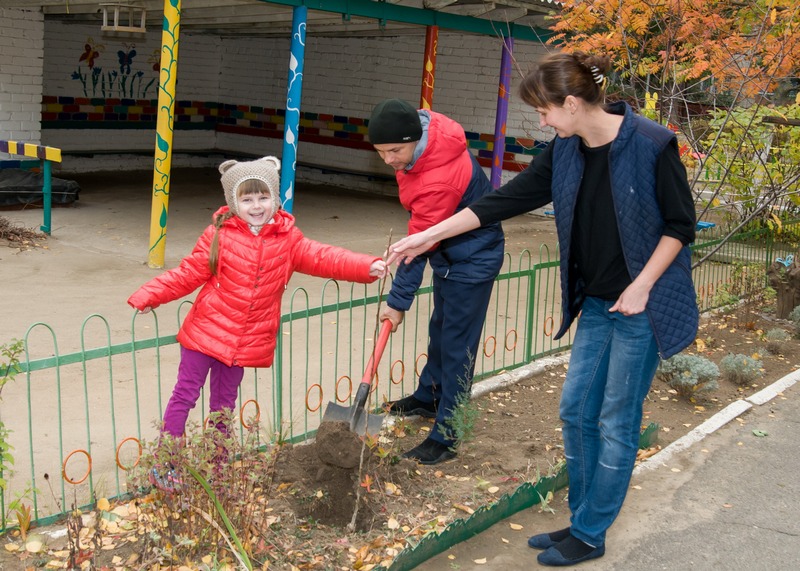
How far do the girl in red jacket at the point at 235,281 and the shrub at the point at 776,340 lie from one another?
4.07m

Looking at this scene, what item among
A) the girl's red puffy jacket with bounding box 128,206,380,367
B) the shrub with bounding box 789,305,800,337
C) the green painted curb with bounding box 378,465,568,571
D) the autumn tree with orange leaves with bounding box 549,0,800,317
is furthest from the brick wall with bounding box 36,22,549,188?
the girl's red puffy jacket with bounding box 128,206,380,367

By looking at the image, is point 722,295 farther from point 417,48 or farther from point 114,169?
point 114,169

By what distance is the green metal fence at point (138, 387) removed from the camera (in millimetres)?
3871

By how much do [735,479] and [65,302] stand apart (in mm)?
5035

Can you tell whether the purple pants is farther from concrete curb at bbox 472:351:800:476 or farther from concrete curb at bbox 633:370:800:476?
concrete curb at bbox 633:370:800:476

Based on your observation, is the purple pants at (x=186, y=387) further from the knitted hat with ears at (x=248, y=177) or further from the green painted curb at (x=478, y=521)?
the green painted curb at (x=478, y=521)

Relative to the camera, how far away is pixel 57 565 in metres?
3.26

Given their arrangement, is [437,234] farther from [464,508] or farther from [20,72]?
[20,72]

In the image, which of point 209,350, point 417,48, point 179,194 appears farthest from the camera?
point 417,48

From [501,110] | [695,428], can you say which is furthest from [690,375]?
[501,110]

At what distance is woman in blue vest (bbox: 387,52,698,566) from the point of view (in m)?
3.03

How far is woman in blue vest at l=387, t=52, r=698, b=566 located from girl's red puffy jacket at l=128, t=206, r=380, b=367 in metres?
0.96

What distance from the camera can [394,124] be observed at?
12.6 ft

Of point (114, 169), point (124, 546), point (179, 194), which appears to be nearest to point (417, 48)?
point (179, 194)
